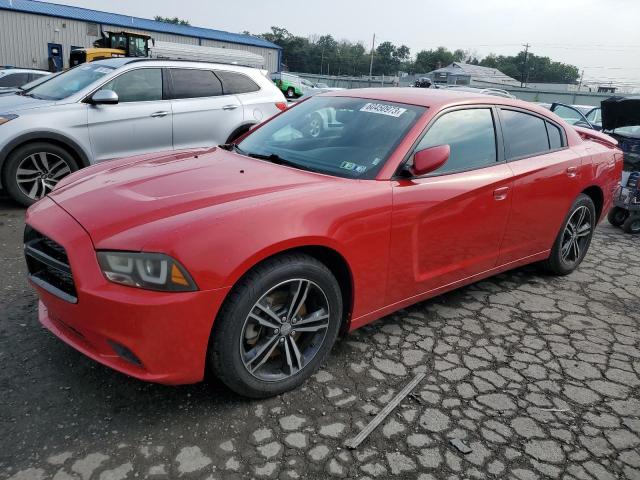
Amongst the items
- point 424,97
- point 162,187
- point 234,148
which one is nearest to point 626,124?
point 424,97

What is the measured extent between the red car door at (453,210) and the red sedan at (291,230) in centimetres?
1

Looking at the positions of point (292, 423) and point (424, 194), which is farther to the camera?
point (424, 194)

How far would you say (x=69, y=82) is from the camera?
616 cm

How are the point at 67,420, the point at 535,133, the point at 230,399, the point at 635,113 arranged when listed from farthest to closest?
the point at 635,113, the point at 535,133, the point at 230,399, the point at 67,420

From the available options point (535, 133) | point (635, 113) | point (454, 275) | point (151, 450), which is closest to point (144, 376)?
point (151, 450)

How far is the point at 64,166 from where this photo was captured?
5734 millimetres

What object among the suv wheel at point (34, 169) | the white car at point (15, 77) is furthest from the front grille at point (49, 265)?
the white car at point (15, 77)

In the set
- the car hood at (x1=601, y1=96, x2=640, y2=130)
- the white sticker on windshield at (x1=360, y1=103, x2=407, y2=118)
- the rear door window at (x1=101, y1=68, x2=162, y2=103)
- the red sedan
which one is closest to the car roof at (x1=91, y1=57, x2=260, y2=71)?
the rear door window at (x1=101, y1=68, x2=162, y2=103)

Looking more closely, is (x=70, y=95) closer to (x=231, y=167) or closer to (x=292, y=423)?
(x=231, y=167)

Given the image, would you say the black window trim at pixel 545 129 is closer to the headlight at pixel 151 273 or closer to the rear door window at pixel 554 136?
the rear door window at pixel 554 136

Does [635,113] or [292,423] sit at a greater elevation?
[635,113]

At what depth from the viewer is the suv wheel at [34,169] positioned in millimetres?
5457

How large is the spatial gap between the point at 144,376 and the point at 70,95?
4.75m

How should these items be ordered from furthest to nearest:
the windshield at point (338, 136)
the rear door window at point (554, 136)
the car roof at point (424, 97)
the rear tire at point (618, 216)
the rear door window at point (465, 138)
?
the rear tire at point (618, 216) < the rear door window at point (554, 136) < the car roof at point (424, 97) < the rear door window at point (465, 138) < the windshield at point (338, 136)
